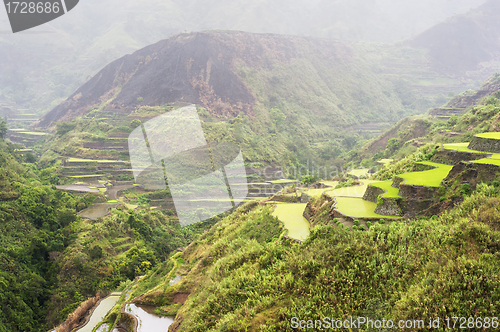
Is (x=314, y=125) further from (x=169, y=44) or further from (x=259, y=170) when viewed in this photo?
(x=169, y=44)

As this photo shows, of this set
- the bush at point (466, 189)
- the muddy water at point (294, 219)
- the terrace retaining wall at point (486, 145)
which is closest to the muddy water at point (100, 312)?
the muddy water at point (294, 219)

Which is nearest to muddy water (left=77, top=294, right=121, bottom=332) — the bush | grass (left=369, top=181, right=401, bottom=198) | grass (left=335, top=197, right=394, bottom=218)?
grass (left=335, top=197, right=394, bottom=218)

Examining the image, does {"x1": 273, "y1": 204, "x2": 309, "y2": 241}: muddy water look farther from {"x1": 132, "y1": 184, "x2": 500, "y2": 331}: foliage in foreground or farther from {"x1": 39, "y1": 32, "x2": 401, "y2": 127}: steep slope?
{"x1": 39, "y1": 32, "x2": 401, "y2": 127}: steep slope

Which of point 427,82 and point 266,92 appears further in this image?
point 427,82

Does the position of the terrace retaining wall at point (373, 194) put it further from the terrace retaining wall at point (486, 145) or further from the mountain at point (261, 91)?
the mountain at point (261, 91)

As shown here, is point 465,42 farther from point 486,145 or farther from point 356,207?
point 356,207

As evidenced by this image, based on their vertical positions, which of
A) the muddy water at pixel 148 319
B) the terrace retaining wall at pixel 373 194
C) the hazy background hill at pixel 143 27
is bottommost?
the muddy water at pixel 148 319

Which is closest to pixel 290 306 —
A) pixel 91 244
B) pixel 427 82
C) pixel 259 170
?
pixel 91 244
